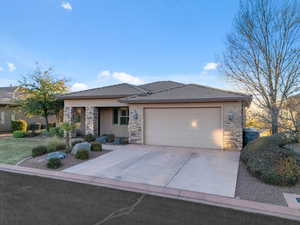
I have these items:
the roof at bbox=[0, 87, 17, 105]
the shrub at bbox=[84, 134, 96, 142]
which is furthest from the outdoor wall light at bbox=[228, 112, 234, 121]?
the roof at bbox=[0, 87, 17, 105]

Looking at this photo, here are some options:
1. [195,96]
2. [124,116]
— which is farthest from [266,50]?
[124,116]

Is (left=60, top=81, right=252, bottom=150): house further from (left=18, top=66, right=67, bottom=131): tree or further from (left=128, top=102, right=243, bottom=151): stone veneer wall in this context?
(left=18, top=66, right=67, bottom=131): tree

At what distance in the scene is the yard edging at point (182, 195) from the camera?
137 inches

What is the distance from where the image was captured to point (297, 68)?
9.23m

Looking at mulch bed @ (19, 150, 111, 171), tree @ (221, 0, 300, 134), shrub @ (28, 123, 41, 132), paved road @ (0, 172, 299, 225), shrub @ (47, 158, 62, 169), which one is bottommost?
paved road @ (0, 172, 299, 225)

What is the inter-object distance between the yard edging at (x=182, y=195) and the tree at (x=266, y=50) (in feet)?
21.9

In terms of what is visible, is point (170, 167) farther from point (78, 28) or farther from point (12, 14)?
point (12, 14)

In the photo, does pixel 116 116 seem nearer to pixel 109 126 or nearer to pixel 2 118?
pixel 109 126

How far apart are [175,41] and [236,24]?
5.10 meters

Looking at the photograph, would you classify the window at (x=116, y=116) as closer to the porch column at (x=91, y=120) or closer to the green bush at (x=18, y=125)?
the porch column at (x=91, y=120)

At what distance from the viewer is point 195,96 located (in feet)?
30.9

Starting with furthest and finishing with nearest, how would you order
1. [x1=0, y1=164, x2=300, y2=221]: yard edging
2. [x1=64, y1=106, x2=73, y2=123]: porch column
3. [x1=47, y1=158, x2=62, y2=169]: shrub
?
[x1=64, y1=106, x2=73, y2=123]: porch column < [x1=47, y1=158, x2=62, y2=169]: shrub < [x1=0, y1=164, x2=300, y2=221]: yard edging

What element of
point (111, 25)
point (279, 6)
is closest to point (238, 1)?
point (279, 6)

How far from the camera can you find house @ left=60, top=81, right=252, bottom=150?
898 centimetres
